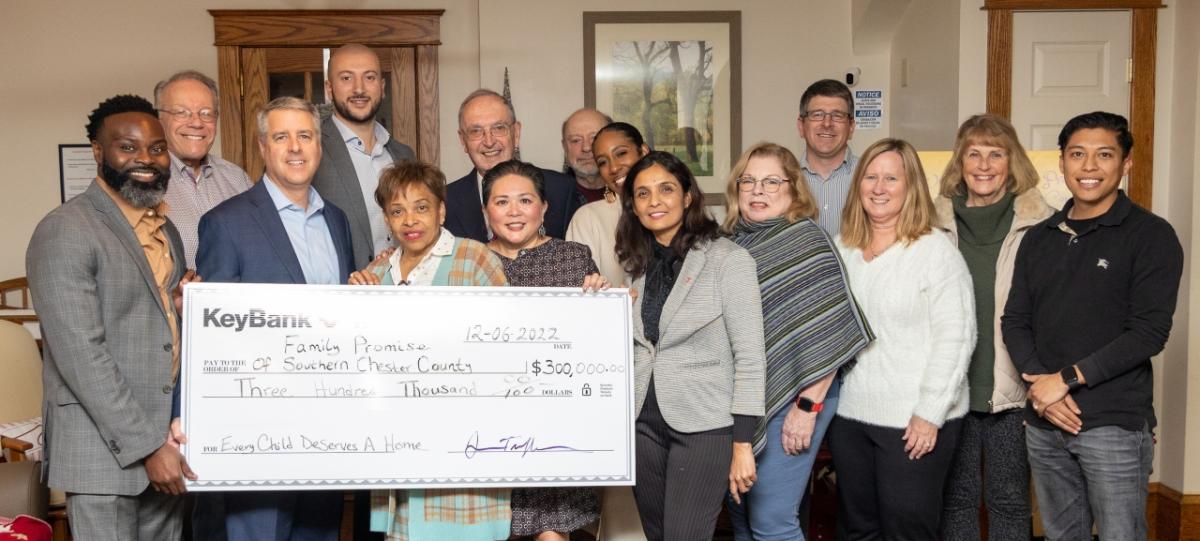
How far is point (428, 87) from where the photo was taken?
5.28 metres

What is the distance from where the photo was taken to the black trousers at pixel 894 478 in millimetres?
2424

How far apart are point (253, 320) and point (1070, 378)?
1.99 meters

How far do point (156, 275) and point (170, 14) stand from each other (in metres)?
3.51

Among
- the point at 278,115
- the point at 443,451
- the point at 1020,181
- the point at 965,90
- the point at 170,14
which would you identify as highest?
the point at 170,14

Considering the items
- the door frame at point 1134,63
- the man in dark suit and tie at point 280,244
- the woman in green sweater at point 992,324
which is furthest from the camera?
the door frame at point 1134,63

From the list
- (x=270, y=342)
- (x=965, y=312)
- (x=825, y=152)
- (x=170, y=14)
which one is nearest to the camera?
(x=270, y=342)

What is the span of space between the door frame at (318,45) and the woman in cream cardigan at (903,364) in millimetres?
3201

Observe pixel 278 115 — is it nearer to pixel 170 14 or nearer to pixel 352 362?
pixel 352 362

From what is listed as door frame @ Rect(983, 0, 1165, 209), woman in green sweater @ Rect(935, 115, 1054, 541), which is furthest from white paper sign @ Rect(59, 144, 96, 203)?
door frame @ Rect(983, 0, 1165, 209)

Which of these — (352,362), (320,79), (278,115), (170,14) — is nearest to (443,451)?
(352,362)

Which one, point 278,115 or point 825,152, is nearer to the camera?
point 278,115

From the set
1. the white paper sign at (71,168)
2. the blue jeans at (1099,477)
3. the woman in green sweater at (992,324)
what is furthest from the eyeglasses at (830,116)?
the white paper sign at (71,168)

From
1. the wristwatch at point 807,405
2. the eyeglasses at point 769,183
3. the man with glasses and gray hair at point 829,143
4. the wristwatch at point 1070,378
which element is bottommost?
the wristwatch at point 807,405

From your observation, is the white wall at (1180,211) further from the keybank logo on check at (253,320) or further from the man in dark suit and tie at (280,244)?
the keybank logo on check at (253,320)
